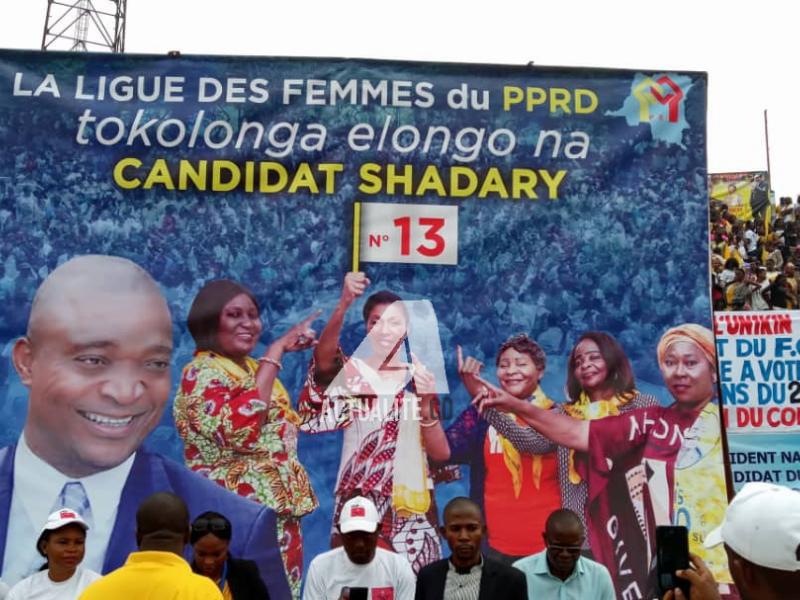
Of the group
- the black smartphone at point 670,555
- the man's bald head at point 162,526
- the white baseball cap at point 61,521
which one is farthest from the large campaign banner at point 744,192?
the black smartphone at point 670,555

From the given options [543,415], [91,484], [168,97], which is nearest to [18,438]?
[91,484]

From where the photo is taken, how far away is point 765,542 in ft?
5.44

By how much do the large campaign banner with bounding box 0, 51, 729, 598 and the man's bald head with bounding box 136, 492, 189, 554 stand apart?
102 inches

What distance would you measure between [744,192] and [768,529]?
15.4m

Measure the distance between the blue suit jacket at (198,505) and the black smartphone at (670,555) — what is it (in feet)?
11.5

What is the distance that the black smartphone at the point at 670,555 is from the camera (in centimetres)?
214

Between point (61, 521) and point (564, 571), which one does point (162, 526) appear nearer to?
point (61, 521)

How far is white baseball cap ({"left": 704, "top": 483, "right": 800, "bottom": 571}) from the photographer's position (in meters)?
1.65

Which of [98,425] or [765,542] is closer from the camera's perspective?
[765,542]

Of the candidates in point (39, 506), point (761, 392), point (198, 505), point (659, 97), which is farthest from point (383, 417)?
point (659, 97)

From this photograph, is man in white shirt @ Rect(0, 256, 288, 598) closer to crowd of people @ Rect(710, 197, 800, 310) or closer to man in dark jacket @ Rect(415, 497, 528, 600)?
man in dark jacket @ Rect(415, 497, 528, 600)

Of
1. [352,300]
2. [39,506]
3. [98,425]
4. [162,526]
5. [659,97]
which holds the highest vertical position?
[659,97]

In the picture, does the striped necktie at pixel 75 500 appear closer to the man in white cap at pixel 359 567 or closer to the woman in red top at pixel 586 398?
the man in white cap at pixel 359 567

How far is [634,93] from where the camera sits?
19.5ft
